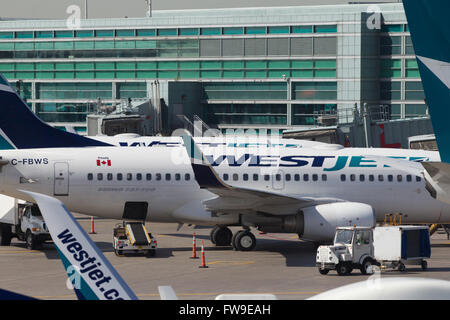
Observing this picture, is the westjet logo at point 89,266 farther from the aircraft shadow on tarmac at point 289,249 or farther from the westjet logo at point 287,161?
the westjet logo at point 287,161

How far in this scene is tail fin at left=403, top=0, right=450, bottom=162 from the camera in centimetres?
1423

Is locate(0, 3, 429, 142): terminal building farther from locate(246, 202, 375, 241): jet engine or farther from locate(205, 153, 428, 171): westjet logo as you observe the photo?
locate(246, 202, 375, 241): jet engine

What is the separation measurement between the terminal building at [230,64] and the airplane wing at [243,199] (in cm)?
4435

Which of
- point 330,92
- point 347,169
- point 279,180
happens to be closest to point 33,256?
point 279,180

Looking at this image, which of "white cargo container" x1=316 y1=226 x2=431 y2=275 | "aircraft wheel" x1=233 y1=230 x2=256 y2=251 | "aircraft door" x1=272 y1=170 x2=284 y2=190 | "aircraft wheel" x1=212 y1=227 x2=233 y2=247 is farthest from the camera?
"aircraft wheel" x1=212 y1=227 x2=233 y2=247

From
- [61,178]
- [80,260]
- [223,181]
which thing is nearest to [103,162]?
[61,178]

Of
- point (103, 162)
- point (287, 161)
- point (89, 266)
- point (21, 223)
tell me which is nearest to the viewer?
point (89, 266)

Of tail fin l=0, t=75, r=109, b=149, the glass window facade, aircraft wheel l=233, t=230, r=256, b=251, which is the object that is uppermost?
the glass window facade

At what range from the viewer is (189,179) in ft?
112

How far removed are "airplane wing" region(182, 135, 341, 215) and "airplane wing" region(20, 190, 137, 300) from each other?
1836 cm

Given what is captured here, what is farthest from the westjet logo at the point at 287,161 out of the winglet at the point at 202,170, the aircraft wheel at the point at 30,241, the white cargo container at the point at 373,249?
the aircraft wheel at the point at 30,241

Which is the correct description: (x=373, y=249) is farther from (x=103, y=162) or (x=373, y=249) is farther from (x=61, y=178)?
(x=61, y=178)

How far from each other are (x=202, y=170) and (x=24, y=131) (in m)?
9.33

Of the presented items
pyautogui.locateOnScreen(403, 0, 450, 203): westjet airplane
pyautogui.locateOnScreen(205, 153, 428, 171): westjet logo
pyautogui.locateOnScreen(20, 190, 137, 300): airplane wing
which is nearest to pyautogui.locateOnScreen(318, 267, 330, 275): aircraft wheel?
pyautogui.locateOnScreen(205, 153, 428, 171): westjet logo
